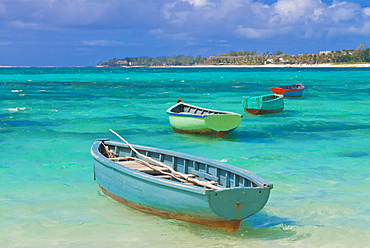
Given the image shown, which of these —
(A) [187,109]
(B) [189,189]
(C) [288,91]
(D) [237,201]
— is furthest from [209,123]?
(C) [288,91]

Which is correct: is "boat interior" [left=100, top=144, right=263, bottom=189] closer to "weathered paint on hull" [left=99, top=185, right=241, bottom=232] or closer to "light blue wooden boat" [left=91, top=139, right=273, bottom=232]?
"light blue wooden boat" [left=91, top=139, right=273, bottom=232]

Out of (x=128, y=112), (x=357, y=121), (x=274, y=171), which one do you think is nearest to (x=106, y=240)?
(x=274, y=171)

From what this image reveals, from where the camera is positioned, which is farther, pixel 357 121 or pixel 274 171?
pixel 357 121

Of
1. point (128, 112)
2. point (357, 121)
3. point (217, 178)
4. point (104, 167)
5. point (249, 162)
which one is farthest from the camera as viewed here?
point (128, 112)

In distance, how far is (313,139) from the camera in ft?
71.1

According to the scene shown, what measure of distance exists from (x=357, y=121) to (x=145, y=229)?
21.6 metres

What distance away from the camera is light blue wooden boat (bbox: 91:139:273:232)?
889 cm

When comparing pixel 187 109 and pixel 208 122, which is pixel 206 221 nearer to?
pixel 208 122

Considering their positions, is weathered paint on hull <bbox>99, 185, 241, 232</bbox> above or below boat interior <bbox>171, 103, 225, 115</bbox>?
below

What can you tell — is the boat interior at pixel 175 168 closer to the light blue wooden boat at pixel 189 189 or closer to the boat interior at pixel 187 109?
the light blue wooden boat at pixel 189 189

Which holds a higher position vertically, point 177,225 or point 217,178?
point 217,178

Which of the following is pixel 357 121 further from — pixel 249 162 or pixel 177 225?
pixel 177 225

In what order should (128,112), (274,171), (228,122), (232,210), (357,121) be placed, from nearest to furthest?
(232,210) → (274,171) → (228,122) → (357,121) → (128,112)

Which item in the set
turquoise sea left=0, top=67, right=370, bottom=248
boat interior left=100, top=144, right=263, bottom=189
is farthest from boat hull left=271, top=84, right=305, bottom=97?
boat interior left=100, top=144, right=263, bottom=189
